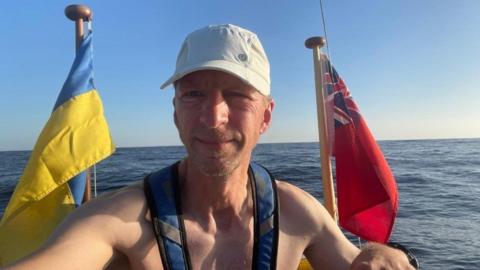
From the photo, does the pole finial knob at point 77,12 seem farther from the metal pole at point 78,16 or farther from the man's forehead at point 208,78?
the man's forehead at point 208,78

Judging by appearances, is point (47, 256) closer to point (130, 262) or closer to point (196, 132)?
point (130, 262)

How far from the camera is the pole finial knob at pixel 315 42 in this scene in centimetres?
384

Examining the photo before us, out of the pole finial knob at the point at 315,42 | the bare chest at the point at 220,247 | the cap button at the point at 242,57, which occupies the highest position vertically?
the pole finial knob at the point at 315,42

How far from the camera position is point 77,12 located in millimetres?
3037

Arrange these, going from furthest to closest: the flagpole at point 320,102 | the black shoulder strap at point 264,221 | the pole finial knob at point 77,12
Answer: the flagpole at point 320,102
the pole finial knob at point 77,12
the black shoulder strap at point 264,221

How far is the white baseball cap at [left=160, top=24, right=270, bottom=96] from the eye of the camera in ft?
5.44

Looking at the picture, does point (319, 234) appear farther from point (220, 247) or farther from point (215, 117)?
point (215, 117)

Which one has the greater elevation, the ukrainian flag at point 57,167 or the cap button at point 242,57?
the cap button at point 242,57

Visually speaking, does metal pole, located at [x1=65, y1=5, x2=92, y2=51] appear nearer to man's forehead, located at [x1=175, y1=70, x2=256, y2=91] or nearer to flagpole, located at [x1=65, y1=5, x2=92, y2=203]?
flagpole, located at [x1=65, y1=5, x2=92, y2=203]

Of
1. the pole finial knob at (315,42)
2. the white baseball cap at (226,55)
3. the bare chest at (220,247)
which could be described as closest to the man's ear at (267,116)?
the white baseball cap at (226,55)

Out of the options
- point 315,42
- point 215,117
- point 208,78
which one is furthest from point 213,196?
point 315,42

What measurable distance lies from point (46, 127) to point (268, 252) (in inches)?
74.3

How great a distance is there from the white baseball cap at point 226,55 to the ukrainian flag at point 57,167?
132 cm

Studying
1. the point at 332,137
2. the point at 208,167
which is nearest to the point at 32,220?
the point at 208,167
